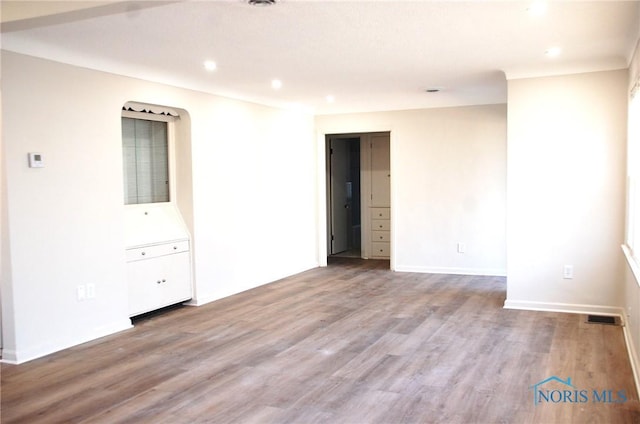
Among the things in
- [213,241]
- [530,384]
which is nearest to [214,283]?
[213,241]

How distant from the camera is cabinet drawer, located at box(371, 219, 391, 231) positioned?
8898 millimetres

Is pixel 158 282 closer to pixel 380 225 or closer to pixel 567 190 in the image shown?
pixel 567 190

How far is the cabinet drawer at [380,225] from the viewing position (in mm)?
8898

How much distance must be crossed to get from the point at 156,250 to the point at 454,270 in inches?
165

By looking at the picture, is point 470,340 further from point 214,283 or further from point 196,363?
point 214,283

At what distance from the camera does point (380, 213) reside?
Result: 352 inches

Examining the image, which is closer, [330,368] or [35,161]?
[330,368]

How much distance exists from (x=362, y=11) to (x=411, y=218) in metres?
4.72

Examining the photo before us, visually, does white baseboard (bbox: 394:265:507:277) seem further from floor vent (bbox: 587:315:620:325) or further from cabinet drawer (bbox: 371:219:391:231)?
floor vent (bbox: 587:315:620:325)

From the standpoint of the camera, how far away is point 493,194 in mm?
7262

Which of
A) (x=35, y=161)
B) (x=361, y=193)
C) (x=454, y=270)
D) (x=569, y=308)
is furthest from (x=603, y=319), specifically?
(x=35, y=161)

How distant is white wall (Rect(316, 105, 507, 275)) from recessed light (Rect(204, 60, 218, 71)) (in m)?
3.37

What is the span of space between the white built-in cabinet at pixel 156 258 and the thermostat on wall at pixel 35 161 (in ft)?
3.82

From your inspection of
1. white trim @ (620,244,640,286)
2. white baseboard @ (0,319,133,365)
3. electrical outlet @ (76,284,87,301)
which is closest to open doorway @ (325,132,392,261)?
white trim @ (620,244,640,286)
